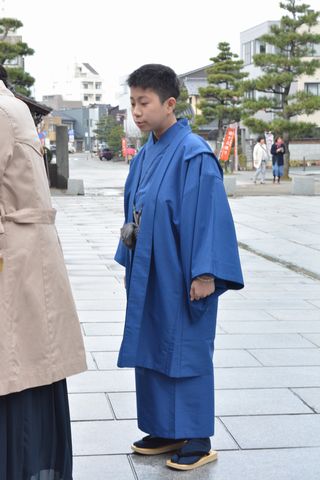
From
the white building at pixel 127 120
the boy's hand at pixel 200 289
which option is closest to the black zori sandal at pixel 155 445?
the boy's hand at pixel 200 289

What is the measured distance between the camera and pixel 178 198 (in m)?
3.28

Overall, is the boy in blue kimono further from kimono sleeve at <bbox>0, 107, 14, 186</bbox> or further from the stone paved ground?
kimono sleeve at <bbox>0, 107, 14, 186</bbox>

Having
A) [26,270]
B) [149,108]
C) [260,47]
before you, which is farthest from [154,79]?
[260,47]

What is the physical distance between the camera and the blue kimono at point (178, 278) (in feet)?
10.6

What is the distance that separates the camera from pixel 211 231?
3.20 meters

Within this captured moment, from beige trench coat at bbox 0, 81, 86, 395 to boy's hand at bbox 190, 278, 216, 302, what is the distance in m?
0.58

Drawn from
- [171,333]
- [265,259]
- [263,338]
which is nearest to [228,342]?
[263,338]

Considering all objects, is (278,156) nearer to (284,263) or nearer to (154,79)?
(284,263)

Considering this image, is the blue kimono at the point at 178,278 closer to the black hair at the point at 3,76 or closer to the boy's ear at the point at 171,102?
the boy's ear at the point at 171,102

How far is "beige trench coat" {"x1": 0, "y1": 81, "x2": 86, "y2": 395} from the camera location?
2725 millimetres

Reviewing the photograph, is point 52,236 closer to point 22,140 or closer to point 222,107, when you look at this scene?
point 22,140

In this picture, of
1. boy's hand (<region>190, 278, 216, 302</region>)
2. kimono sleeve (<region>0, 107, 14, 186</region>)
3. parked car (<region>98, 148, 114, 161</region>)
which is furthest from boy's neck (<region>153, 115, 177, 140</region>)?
parked car (<region>98, 148, 114, 161</region>)

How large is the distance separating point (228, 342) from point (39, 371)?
2.99m

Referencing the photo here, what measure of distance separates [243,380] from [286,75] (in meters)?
26.5
